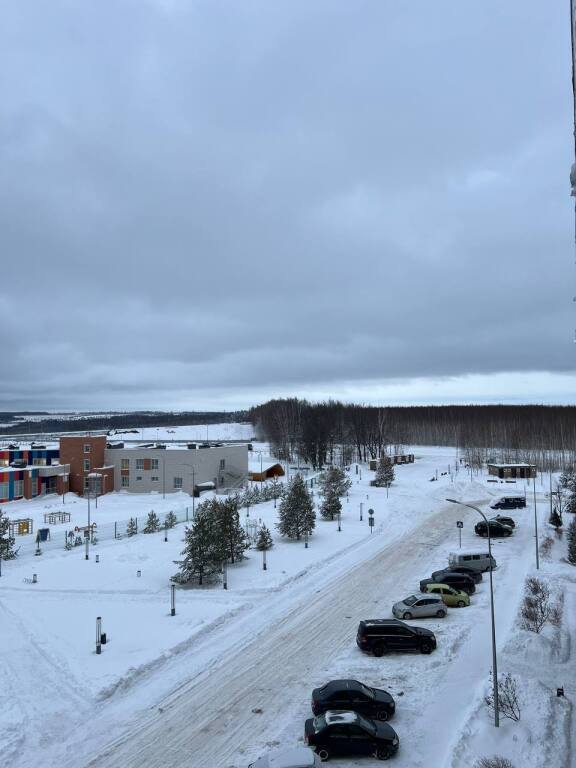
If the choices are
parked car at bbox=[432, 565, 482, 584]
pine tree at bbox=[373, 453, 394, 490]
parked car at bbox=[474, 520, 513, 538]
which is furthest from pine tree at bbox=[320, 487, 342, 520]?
pine tree at bbox=[373, 453, 394, 490]

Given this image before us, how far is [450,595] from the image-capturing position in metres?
26.4

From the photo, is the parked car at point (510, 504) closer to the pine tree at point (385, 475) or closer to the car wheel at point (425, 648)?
the pine tree at point (385, 475)

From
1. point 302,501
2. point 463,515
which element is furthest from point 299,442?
point 302,501

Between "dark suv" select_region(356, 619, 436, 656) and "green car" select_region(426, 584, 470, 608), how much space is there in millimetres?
6037

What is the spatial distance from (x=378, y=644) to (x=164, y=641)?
28.2 ft

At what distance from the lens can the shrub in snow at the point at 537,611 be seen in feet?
72.7

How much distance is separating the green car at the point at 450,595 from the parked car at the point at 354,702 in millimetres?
11676

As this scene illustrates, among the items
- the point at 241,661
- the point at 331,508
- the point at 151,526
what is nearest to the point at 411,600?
the point at 241,661

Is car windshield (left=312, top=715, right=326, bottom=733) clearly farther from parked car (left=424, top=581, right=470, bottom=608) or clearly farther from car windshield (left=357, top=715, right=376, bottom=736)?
parked car (left=424, top=581, right=470, bottom=608)

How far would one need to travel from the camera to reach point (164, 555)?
35031mm

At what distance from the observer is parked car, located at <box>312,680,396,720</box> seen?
15.3m

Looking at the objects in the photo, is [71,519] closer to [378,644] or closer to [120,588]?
[120,588]

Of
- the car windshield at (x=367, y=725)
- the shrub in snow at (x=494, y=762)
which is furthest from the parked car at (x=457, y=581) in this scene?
the shrub in snow at (x=494, y=762)

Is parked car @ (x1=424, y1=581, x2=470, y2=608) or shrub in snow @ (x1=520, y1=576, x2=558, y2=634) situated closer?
shrub in snow @ (x1=520, y1=576, x2=558, y2=634)
